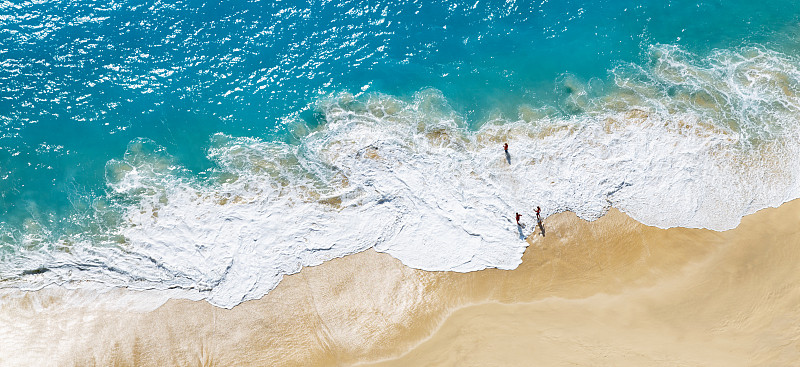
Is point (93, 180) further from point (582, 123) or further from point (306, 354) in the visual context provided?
point (582, 123)

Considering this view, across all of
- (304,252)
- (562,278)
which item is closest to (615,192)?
(562,278)

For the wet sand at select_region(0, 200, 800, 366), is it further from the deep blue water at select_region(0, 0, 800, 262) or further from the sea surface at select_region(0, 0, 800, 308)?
the deep blue water at select_region(0, 0, 800, 262)

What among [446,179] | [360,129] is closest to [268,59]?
[360,129]

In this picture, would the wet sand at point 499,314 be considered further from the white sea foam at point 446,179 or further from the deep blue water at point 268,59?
the deep blue water at point 268,59

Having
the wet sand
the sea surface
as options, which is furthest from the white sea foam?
the wet sand

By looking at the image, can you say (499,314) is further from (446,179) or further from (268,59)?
(268,59)

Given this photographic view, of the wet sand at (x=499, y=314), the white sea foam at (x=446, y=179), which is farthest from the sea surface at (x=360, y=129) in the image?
the wet sand at (x=499, y=314)
